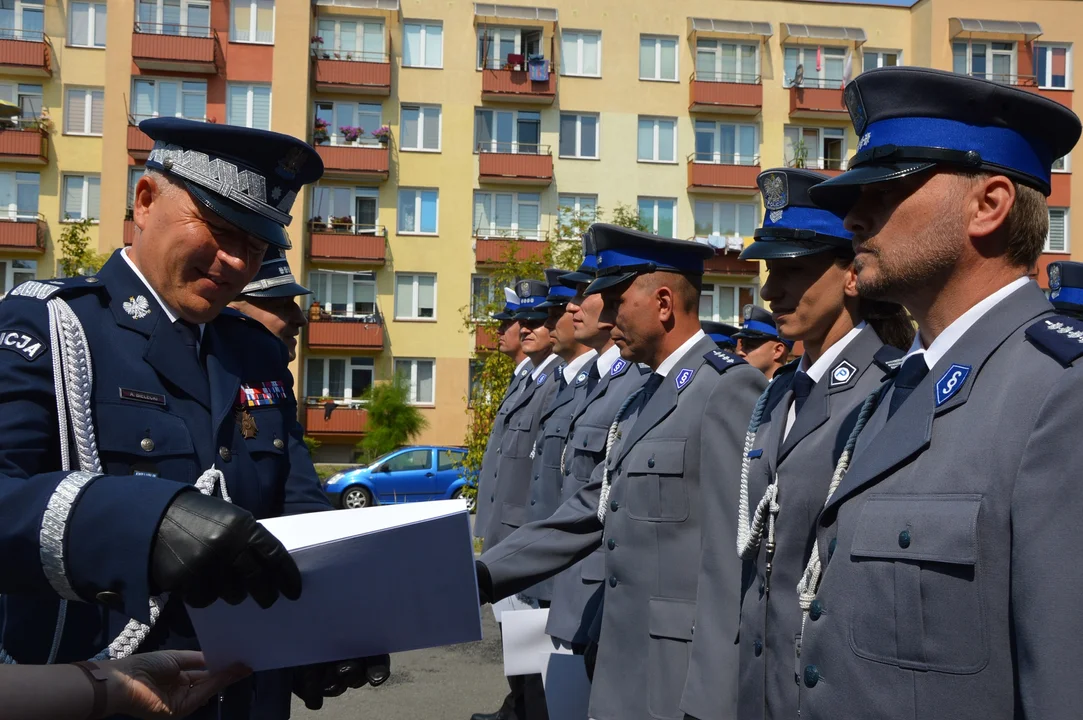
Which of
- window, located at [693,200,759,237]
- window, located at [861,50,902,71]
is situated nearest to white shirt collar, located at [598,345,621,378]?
window, located at [693,200,759,237]

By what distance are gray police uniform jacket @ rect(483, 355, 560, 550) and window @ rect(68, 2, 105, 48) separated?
2939cm

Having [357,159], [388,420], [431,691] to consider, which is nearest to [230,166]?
[431,691]

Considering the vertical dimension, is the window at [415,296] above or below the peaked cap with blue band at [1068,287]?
above

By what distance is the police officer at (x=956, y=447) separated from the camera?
177cm

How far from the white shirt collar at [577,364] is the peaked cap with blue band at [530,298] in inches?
53.6

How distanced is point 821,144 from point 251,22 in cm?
1889

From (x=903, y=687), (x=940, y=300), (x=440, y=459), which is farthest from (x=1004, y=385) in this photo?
(x=440, y=459)

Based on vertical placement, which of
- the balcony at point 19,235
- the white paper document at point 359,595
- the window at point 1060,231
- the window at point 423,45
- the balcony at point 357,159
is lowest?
the white paper document at point 359,595

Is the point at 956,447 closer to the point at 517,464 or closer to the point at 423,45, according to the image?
the point at 517,464

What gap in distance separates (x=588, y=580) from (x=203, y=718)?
2.62m

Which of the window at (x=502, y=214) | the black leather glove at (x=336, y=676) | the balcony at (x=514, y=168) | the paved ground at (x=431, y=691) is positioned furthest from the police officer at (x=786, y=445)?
the window at (x=502, y=214)

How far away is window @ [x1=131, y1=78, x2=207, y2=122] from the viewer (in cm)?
3077

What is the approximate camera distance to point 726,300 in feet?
111

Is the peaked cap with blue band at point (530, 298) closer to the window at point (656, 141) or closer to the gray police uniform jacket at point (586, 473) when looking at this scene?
the gray police uniform jacket at point (586, 473)
